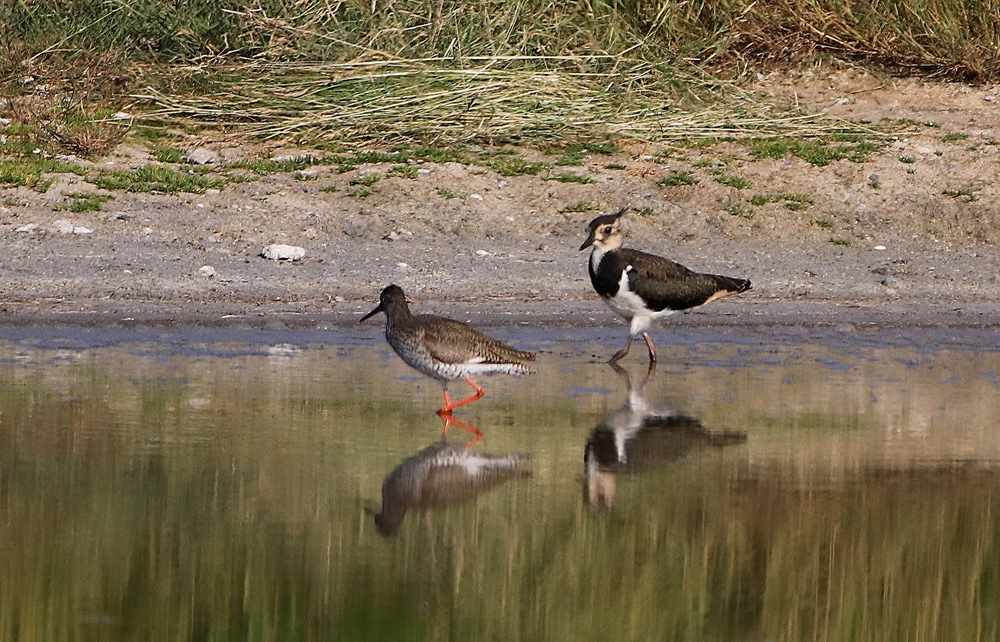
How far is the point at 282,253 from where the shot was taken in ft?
44.2

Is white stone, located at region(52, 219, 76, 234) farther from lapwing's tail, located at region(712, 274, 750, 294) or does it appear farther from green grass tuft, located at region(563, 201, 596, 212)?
lapwing's tail, located at region(712, 274, 750, 294)

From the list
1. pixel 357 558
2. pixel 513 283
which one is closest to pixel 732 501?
pixel 357 558

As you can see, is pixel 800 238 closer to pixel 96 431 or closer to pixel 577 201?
pixel 577 201

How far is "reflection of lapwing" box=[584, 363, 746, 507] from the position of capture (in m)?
7.52

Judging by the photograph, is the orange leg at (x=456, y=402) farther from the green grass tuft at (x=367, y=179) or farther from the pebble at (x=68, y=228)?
the green grass tuft at (x=367, y=179)

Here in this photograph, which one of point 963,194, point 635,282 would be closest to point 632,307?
point 635,282

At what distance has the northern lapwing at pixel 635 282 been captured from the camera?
1096 centimetres

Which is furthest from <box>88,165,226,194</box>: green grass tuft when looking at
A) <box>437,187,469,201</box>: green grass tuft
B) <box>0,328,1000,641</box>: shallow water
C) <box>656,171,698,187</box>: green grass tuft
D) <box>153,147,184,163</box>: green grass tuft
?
<box>0,328,1000,641</box>: shallow water

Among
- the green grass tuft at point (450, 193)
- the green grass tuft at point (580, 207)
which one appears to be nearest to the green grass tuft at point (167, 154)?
the green grass tuft at point (450, 193)

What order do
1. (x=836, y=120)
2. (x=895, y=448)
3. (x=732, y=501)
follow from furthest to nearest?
(x=836, y=120), (x=895, y=448), (x=732, y=501)

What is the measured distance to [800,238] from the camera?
14.8 m

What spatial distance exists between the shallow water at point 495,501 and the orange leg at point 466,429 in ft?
0.13

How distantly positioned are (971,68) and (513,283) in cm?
783

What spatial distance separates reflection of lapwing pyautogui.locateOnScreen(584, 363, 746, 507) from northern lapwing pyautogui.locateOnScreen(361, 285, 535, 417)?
0.69 meters
